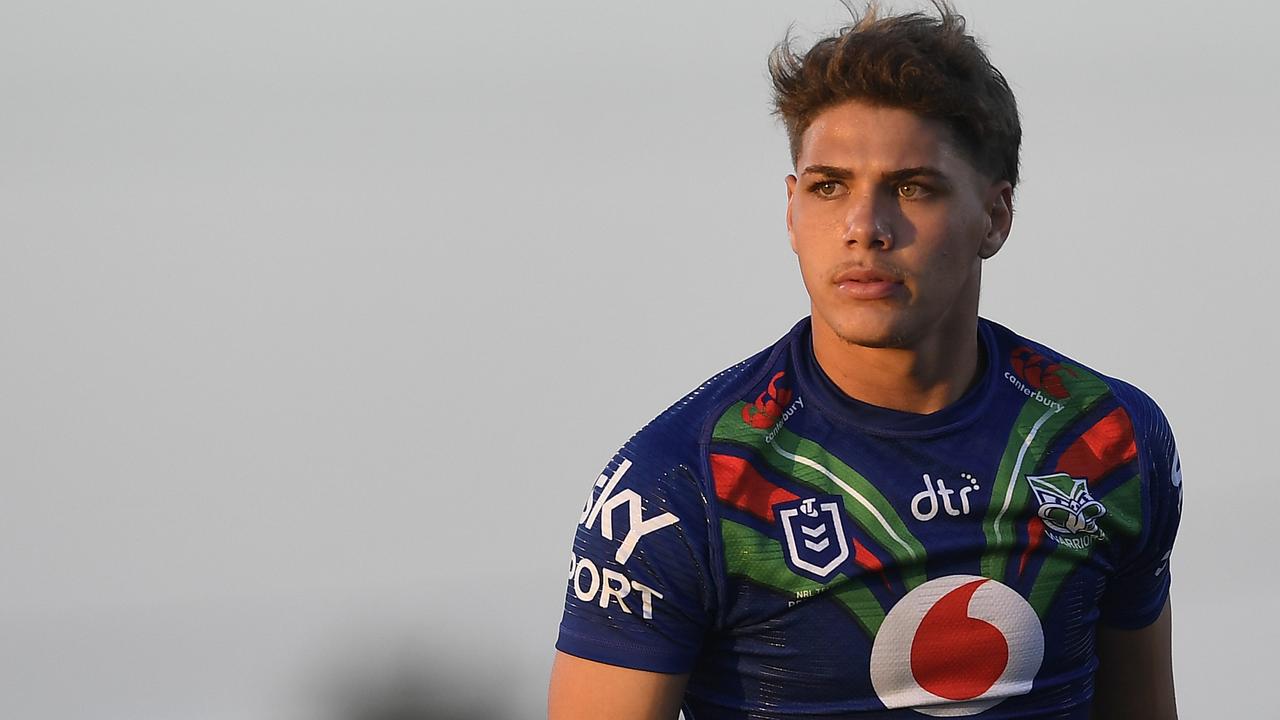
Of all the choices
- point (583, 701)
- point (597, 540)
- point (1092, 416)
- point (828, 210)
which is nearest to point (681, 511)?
point (597, 540)

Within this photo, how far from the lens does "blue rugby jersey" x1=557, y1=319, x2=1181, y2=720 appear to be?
110 inches

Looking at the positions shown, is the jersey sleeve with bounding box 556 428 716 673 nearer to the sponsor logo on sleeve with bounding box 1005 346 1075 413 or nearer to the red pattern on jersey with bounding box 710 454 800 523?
the red pattern on jersey with bounding box 710 454 800 523

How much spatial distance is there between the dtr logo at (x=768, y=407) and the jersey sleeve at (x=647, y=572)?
14cm

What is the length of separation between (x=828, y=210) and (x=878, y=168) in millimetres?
111

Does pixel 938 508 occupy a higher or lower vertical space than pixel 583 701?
higher

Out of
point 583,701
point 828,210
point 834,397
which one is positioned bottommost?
point 583,701

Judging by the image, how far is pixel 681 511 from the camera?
2.80m

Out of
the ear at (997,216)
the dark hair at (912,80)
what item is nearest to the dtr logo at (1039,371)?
the ear at (997,216)

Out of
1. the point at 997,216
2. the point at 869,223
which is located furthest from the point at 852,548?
the point at 997,216

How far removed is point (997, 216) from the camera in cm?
308

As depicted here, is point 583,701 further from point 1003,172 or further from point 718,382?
point 1003,172

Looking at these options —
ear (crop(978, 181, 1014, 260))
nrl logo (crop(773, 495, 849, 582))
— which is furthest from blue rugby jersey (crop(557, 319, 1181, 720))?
ear (crop(978, 181, 1014, 260))

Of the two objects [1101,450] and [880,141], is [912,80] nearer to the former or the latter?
[880,141]

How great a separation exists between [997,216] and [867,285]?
1.28 ft
